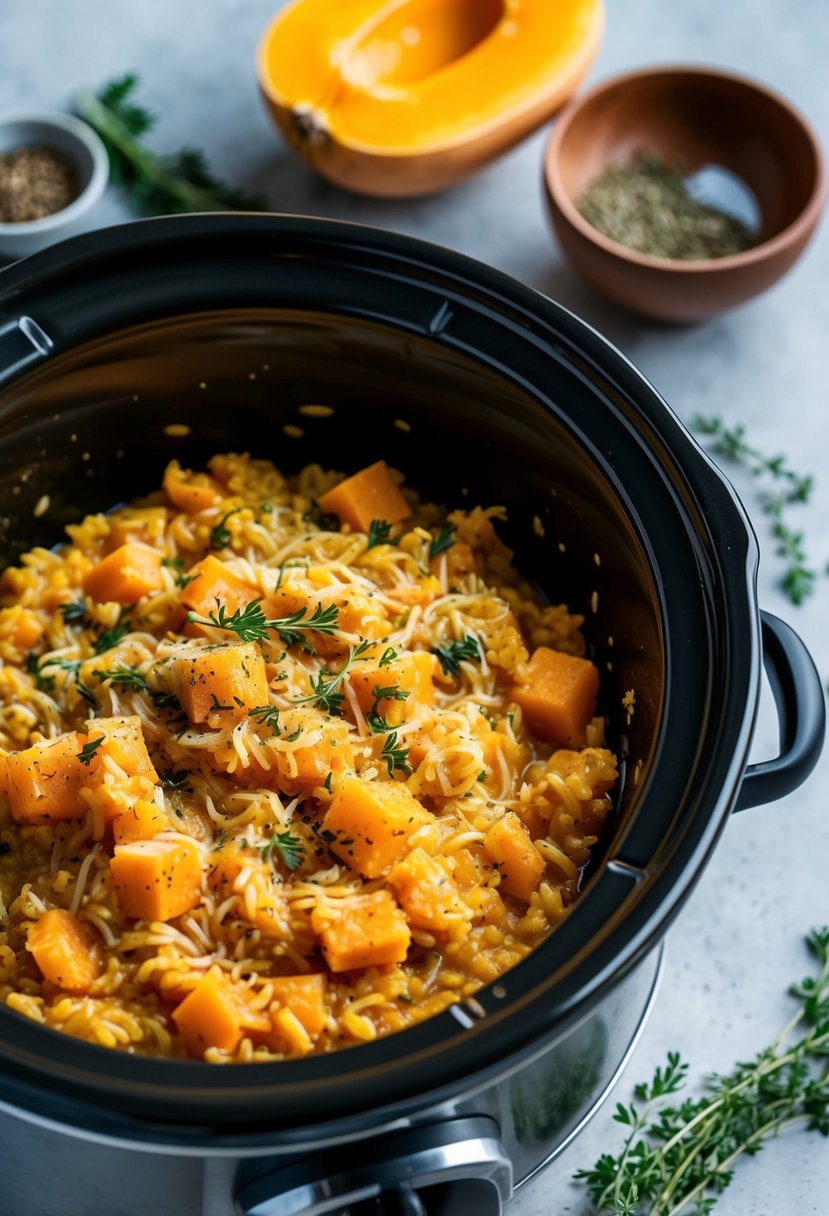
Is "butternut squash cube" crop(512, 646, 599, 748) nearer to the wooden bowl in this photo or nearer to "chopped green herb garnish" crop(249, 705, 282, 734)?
"chopped green herb garnish" crop(249, 705, 282, 734)

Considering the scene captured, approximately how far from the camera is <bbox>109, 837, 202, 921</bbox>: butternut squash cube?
7.72 ft

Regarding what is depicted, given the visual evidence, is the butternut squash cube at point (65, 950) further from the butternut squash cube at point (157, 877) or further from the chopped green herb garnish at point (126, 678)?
the chopped green herb garnish at point (126, 678)

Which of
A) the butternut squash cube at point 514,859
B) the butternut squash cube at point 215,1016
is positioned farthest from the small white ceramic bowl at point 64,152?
the butternut squash cube at point 215,1016

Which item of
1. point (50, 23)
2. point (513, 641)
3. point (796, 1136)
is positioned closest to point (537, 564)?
point (513, 641)

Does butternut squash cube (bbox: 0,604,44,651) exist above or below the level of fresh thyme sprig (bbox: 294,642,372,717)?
above

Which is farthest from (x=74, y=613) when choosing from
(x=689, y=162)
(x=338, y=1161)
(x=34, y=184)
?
(x=689, y=162)

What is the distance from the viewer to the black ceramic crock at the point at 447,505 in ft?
6.21

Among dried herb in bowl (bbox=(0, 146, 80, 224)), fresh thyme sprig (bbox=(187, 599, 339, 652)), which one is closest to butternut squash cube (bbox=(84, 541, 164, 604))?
fresh thyme sprig (bbox=(187, 599, 339, 652))

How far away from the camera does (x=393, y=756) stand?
2584 millimetres

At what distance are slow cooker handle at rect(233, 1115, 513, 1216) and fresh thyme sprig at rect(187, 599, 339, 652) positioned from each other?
105cm

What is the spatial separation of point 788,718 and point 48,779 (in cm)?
135

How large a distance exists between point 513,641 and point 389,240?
874 mm

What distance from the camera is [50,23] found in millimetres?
4539

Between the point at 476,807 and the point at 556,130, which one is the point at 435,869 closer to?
the point at 476,807
